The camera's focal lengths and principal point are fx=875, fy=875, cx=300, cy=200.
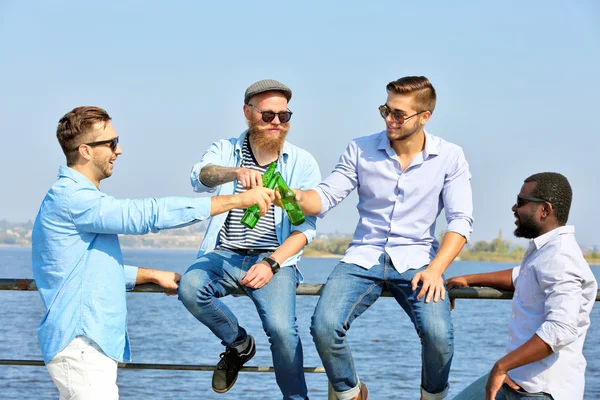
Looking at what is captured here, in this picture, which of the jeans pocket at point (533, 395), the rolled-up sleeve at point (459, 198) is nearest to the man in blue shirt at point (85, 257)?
the rolled-up sleeve at point (459, 198)

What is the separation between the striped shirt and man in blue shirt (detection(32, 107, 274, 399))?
3.76ft

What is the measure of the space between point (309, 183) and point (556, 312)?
6.65ft

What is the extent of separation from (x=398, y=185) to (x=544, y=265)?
1.30 meters

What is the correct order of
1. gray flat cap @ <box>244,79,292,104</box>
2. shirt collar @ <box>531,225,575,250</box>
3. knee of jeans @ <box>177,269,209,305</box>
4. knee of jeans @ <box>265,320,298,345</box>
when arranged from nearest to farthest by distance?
shirt collar @ <box>531,225,575,250</box>
knee of jeans @ <box>265,320,298,345</box>
knee of jeans @ <box>177,269,209,305</box>
gray flat cap @ <box>244,79,292,104</box>

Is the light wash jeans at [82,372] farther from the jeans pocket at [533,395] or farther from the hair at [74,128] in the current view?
the jeans pocket at [533,395]

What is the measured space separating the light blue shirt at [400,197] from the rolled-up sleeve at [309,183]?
0.15 metres

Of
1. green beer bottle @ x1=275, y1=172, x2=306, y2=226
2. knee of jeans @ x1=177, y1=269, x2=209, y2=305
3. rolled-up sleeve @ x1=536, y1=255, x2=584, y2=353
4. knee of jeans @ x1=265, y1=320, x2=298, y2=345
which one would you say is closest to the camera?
rolled-up sleeve @ x1=536, y1=255, x2=584, y2=353

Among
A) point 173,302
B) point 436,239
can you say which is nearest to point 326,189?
point 436,239

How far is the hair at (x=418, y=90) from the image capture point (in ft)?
17.1

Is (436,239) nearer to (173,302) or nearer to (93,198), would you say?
(93,198)

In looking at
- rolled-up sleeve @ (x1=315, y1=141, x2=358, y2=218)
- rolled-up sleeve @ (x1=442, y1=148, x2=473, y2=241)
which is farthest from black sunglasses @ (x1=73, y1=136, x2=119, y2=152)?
rolled-up sleeve @ (x1=442, y1=148, x2=473, y2=241)

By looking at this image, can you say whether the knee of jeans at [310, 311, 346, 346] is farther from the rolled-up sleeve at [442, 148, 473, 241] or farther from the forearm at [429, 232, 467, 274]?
the rolled-up sleeve at [442, 148, 473, 241]

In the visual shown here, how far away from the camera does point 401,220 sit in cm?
515

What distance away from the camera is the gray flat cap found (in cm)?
562
